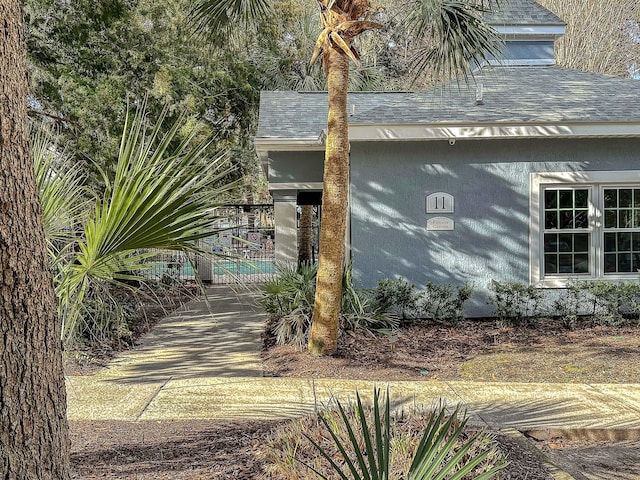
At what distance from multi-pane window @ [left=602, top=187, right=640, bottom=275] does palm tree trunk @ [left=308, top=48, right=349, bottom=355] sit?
16.8ft

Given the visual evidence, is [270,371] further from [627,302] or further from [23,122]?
[627,302]

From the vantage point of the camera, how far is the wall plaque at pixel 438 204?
10.6 meters

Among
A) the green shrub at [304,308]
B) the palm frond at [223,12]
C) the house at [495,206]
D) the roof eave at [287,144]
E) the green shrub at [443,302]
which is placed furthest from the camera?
the roof eave at [287,144]

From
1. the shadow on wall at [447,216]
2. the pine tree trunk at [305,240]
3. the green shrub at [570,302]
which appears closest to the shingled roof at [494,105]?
the shadow on wall at [447,216]

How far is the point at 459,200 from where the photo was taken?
420 inches

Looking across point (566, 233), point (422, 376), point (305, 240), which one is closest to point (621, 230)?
point (566, 233)

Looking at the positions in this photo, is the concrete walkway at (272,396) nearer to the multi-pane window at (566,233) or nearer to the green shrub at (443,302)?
the green shrub at (443,302)

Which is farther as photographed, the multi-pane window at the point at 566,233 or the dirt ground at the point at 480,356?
the multi-pane window at the point at 566,233

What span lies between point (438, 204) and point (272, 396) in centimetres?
533

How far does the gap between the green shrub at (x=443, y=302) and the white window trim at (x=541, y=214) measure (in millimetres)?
1190

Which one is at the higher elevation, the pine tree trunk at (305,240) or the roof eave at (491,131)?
the roof eave at (491,131)

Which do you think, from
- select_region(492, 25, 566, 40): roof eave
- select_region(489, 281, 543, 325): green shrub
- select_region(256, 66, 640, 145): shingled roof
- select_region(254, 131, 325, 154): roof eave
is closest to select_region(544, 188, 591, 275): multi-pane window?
select_region(489, 281, 543, 325): green shrub

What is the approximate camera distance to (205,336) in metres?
10.1

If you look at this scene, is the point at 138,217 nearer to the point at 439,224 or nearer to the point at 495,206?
the point at 439,224
